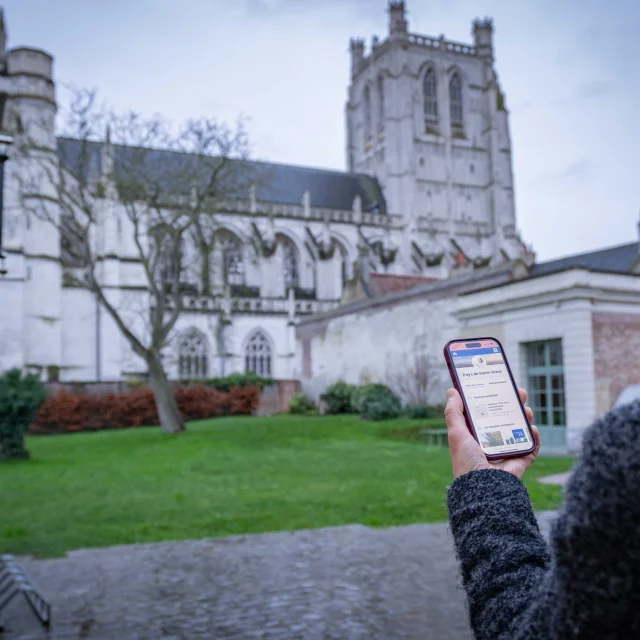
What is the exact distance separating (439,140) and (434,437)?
4328 cm

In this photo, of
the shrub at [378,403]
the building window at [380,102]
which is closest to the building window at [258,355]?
the shrub at [378,403]

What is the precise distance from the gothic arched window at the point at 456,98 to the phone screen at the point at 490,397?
59.9 meters

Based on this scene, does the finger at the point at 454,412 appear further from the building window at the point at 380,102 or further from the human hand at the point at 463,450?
the building window at the point at 380,102

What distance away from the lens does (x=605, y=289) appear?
15875 millimetres

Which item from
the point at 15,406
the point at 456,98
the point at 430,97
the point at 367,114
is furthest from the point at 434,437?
the point at 456,98

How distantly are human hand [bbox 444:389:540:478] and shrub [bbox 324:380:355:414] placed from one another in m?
24.0

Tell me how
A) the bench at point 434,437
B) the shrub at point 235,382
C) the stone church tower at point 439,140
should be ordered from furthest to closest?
the stone church tower at point 439,140 < the shrub at point 235,382 < the bench at point 434,437

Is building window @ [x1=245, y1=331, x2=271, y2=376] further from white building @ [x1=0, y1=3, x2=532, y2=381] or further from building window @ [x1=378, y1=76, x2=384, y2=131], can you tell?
building window @ [x1=378, y1=76, x2=384, y2=131]

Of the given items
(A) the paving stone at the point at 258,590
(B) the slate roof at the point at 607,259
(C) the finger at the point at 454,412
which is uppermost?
(B) the slate roof at the point at 607,259

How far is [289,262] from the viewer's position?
4875 centimetres

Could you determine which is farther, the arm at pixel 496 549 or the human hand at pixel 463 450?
the human hand at pixel 463 450

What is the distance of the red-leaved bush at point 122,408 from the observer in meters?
25.1

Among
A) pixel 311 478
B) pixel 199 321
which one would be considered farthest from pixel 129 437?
pixel 199 321

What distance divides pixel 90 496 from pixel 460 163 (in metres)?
51.8
